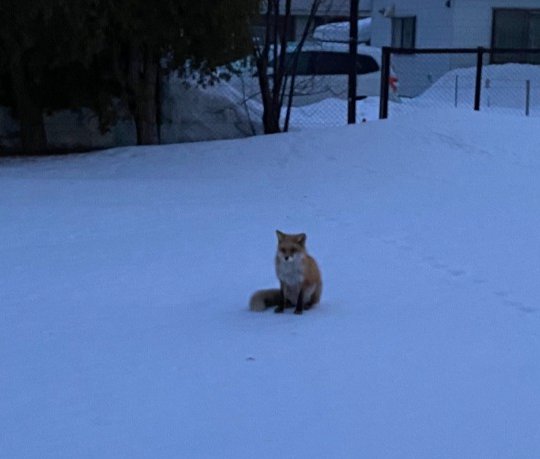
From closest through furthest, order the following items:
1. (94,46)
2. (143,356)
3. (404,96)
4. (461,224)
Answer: (143,356) < (461,224) < (94,46) < (404,96)

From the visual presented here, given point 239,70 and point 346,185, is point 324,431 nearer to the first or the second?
point 346,185

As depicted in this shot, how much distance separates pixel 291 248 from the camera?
6.58m

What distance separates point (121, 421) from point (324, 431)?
948 mm

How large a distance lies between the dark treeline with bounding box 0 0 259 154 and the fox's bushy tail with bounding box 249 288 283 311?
7.84 metres

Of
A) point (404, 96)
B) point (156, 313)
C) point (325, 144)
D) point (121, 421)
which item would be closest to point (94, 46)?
point (325, 144)

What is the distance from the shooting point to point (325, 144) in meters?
15.0

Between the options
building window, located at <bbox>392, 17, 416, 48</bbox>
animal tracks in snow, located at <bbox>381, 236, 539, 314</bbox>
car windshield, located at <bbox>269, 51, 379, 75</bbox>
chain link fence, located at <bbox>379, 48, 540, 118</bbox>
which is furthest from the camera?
building window, located at <bbox>392, 17, 416, 48</bbox>

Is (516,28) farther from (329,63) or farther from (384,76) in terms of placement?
(384,76)

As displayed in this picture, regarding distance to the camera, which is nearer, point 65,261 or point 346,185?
point 65,261

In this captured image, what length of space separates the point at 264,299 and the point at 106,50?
9707 mm

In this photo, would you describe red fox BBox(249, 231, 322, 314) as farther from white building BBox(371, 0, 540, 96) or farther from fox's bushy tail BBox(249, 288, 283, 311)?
white building BBox(371, 0, 540, 96)

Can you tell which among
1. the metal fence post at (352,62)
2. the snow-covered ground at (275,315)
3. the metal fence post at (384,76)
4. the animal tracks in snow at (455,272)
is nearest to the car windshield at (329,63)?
the metal fence post at (352,62)

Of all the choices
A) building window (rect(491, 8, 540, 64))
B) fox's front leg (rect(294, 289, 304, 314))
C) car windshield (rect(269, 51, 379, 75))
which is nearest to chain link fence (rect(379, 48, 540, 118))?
building window (rect(491, 8, 540, 64))

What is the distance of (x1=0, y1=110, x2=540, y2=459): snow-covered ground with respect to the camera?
4.62 metres
